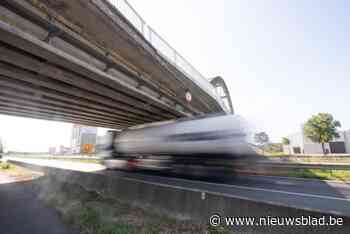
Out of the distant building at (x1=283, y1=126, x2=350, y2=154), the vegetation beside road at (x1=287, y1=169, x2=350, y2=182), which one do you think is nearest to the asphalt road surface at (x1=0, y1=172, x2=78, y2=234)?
the vegetation beside road at (x1=287, y1=169, x2=350, y2=182)

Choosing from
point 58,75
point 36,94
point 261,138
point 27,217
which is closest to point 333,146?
point 261,138

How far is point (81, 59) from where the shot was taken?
836 cm

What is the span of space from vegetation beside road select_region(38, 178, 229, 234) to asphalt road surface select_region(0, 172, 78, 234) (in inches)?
13.3

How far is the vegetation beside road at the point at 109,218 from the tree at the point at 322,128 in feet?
154

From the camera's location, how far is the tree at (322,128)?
3938 cm

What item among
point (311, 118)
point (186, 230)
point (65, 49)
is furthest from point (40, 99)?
point (311, 118)

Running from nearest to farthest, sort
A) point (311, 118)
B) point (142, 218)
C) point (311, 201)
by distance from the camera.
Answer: point (142, 218), point (311, 201), point (311, 118)

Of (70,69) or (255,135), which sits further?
(255,135)

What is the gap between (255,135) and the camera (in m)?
10.3

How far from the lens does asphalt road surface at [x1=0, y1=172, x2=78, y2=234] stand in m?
5.75

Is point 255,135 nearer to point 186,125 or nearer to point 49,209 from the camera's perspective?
point 186,125

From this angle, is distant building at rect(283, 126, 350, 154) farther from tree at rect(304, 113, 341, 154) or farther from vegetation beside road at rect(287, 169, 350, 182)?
vegetation beside road at rect(287, 169, 350, 182)

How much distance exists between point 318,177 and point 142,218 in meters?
10.9

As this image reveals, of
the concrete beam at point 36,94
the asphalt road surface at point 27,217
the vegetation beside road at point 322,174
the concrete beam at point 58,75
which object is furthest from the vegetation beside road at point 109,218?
the vegetation beside road at point 322,174
